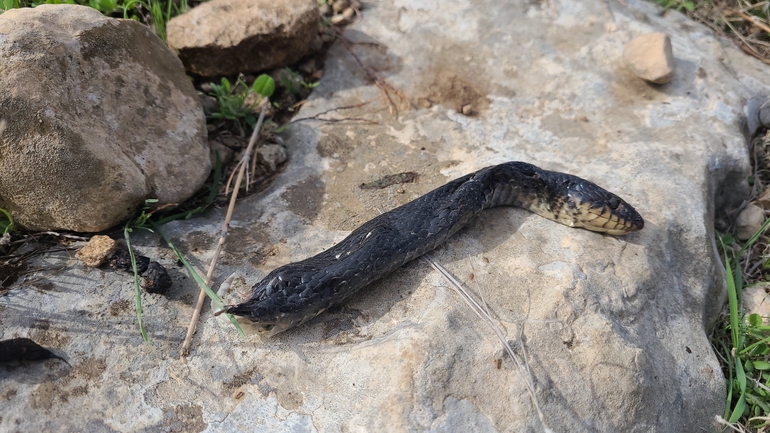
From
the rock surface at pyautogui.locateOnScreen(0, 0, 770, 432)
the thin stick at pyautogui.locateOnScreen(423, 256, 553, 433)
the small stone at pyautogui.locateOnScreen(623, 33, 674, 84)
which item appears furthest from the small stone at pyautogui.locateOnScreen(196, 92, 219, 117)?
the small stone at pyautogui.locateOnScreen(623, 33, 674, 84)

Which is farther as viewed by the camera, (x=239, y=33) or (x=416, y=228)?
(x=239, y=33)

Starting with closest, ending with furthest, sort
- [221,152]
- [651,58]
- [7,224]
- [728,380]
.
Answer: [7,224] → [728,380] → [221,152] → [651,58]

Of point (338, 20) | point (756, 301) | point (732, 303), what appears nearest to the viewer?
Answer: point (732, 303)

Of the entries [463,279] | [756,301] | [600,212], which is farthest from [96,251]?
[756,301]

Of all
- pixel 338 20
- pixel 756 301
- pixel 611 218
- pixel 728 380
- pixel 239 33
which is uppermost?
pixel 239 33

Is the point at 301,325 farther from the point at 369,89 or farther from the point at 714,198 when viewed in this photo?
the point at 714,198

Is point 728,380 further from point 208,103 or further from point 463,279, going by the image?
point 208,103

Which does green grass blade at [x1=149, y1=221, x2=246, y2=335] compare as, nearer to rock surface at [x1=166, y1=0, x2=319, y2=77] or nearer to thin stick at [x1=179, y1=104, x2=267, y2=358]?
thin stick at [x1=179, y1=104, x2=267, y2=358]

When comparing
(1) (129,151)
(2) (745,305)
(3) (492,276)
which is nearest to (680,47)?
(2) (745,305)
